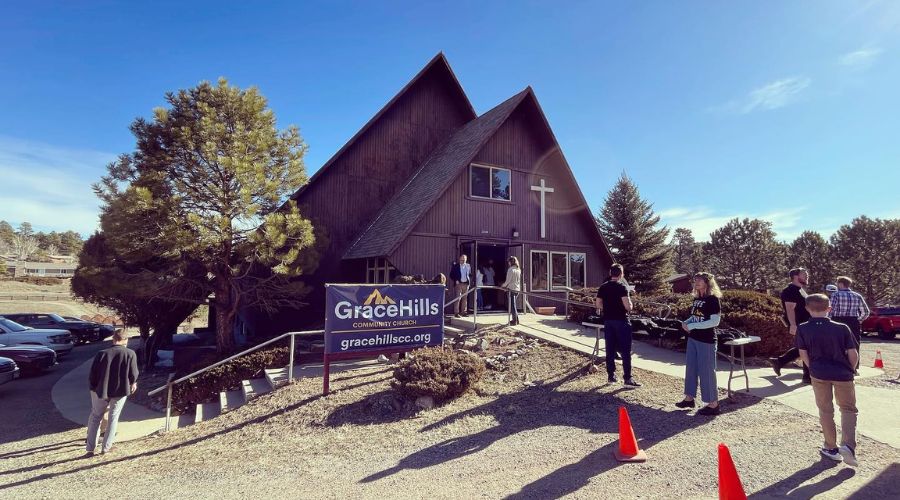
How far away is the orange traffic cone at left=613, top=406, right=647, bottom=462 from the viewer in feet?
15.9

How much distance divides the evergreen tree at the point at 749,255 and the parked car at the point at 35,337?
5603 centimetres

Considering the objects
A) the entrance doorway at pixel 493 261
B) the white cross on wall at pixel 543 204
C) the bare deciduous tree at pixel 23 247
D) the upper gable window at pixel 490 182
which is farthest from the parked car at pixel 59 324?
the bare deciduous tree at pixel 23 247

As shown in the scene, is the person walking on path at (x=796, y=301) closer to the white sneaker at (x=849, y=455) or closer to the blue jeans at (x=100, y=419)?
the white sneaker at (x=849, y=455)

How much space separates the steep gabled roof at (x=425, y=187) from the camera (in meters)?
13.7

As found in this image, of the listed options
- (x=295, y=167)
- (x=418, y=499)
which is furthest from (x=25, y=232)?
(x=418, y=499)

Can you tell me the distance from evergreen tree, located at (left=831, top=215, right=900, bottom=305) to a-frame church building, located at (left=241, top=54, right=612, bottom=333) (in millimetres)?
42948

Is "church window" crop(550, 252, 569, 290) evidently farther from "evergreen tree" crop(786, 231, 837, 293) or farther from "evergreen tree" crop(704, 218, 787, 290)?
"evergreen tree" crop(786, 231, 837, 293)

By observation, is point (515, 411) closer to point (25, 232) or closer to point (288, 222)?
point (288, 222)

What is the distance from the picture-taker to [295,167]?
42.0 feet

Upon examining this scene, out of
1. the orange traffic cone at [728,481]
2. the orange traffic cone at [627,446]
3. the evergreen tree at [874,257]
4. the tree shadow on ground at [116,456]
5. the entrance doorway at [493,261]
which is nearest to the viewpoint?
the orange traffic cone at [728,481]

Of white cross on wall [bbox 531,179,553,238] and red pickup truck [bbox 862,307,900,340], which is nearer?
white cross on wall [bbox 531,179,553,238]

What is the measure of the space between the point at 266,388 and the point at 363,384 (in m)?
2.38

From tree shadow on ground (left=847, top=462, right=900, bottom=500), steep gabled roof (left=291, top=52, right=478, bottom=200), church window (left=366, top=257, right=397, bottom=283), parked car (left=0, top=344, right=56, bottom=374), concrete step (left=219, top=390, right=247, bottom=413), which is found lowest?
parked car (left=0, top=344, right=56, bottom=374)

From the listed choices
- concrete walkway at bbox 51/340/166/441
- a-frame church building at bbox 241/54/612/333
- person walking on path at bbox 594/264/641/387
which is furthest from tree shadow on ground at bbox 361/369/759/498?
a-frame church building at bbox 241/54/612/333
